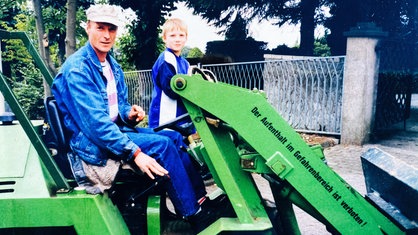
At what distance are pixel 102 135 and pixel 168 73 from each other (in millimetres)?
1144

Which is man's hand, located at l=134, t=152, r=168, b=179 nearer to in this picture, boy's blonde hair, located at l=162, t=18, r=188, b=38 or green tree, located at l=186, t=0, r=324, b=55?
boy's blonde hair, located at l=162, t=18, r=188, b=38

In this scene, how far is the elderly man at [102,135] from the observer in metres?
2.53

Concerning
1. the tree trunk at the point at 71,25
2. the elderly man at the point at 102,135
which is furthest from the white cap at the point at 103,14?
the tree trunk at the point at 71,25

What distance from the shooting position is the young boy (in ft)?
11.3

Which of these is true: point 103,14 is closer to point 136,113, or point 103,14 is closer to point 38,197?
point 136,113

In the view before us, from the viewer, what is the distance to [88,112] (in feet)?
8.20

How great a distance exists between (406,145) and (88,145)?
7.02 meters

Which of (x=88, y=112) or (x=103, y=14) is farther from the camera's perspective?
(x=103, y=14)

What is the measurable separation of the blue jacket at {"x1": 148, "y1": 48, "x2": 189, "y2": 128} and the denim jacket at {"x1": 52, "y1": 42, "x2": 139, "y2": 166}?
0.79 metres

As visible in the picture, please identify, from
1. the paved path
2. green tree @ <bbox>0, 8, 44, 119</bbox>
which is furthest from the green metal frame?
green tree @ <bbox>0, 8, 44, 119</bbox>

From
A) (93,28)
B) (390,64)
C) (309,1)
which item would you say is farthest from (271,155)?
(309,1)

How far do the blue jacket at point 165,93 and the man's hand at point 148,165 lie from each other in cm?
84

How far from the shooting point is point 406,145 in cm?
801

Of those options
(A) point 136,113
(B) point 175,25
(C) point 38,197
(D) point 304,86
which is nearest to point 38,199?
(C) point 38,197
